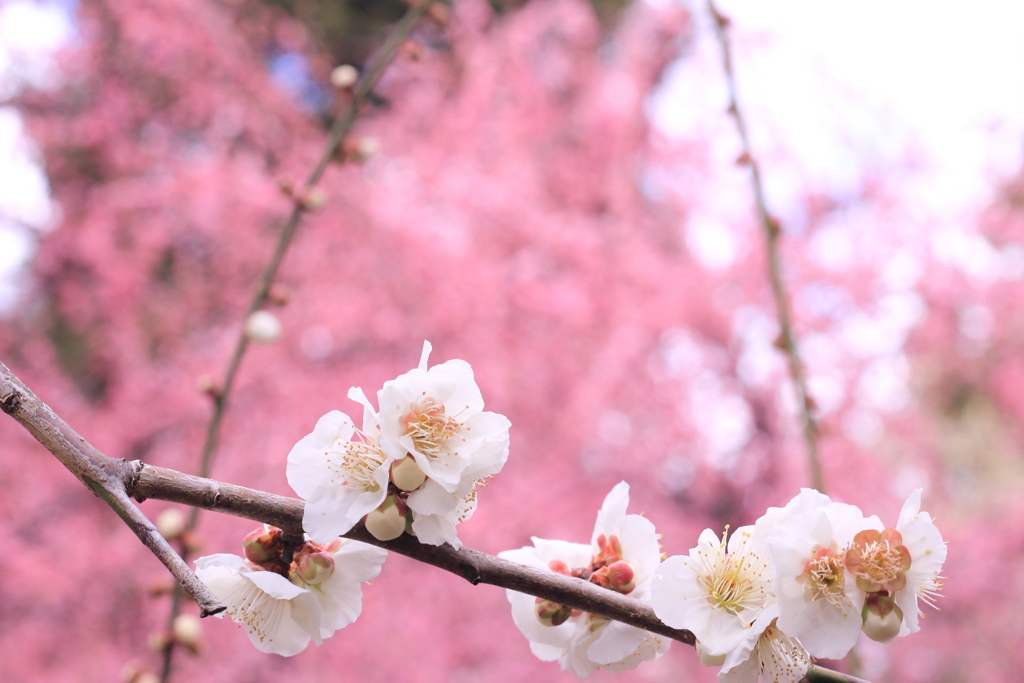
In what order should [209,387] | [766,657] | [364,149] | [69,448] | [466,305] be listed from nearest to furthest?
[69,448] → [766,657] → [209,387] → [364,149] → [466,305]

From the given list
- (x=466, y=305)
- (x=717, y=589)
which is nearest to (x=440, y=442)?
(x=717, y=589)

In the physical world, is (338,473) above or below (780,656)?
above

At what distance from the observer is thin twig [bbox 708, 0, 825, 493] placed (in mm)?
860

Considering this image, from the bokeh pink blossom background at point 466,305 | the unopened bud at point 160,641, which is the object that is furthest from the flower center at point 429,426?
the bokeh pink blossom background at point 466,305

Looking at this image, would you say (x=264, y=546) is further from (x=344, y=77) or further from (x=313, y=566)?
(x=344, y=77)

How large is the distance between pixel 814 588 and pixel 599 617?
0.52ft

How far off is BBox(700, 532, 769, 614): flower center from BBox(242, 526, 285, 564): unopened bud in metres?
0.30

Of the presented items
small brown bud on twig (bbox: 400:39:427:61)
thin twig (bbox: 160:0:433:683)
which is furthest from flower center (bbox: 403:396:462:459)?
small brown bud on twig (bbox: 400:39:427:61)

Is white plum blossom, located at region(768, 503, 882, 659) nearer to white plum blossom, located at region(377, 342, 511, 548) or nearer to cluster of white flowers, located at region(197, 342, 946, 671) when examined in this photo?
cluster of white flowers, located at region(197, 342, 946, 671)

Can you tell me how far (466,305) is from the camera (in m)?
2.71

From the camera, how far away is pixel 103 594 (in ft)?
8.30

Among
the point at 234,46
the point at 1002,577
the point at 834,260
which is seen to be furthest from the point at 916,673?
the point at 234,46

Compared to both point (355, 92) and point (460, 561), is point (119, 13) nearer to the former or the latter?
point (355, 92)

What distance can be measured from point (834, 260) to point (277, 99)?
2977mm
